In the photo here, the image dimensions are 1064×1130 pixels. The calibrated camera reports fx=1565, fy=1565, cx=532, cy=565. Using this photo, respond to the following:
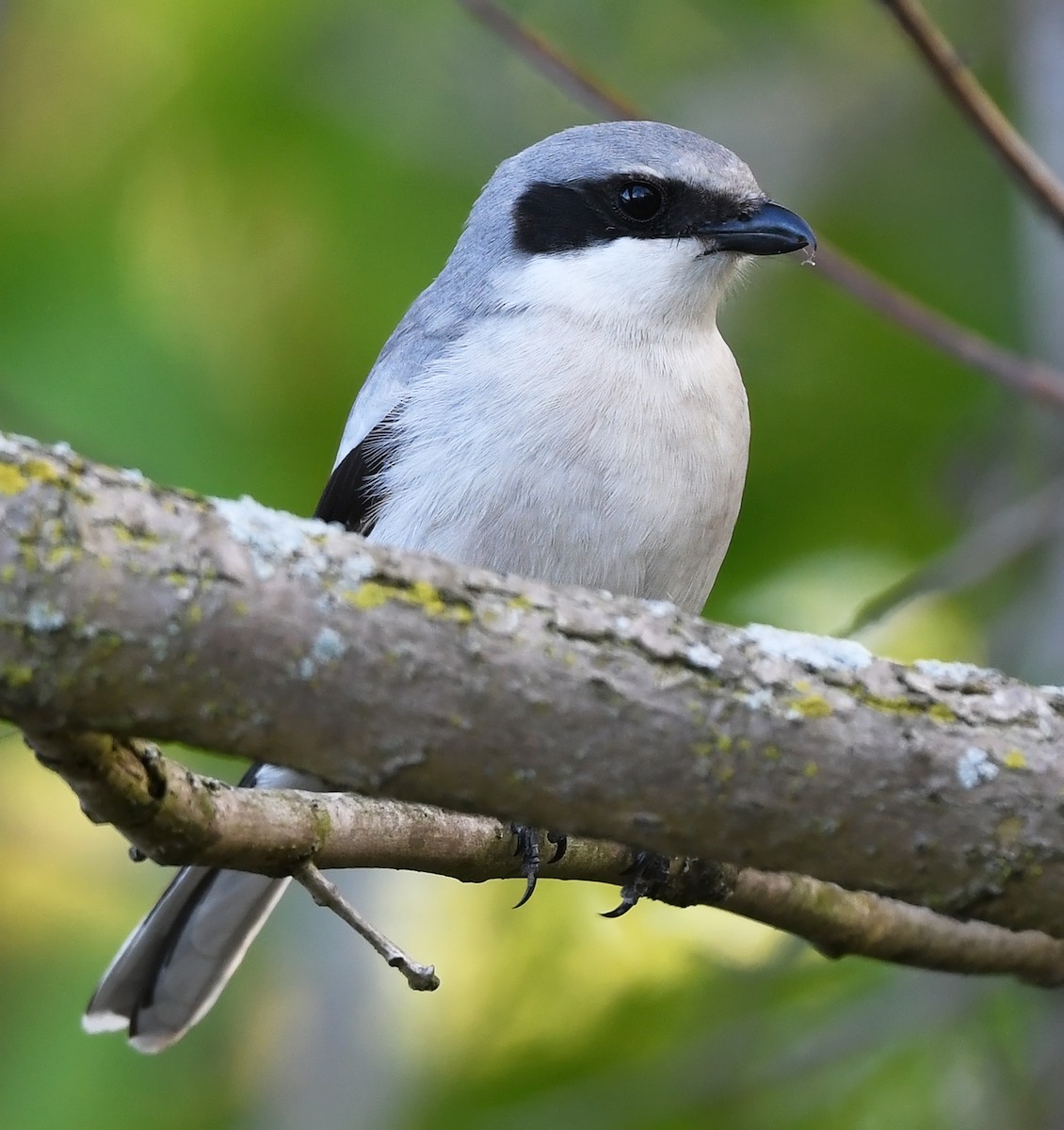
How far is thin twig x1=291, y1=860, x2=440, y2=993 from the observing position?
2666mm

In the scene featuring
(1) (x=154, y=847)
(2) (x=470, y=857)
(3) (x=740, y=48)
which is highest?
(3) (x=740, y=48)

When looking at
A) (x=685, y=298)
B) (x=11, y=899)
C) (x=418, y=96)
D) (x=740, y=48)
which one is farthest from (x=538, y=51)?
(x=11, y=899)

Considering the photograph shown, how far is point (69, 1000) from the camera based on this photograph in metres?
4.75

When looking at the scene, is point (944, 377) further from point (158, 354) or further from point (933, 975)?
point (158, 354)

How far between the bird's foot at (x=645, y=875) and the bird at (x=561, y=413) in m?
0.73

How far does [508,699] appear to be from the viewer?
5.84 feet

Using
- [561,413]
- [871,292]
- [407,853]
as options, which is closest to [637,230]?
[871,292]

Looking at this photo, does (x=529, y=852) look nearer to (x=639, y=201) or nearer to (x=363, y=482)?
(x=363, y=482)

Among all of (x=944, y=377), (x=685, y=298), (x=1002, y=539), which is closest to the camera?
(x=685, y=298)

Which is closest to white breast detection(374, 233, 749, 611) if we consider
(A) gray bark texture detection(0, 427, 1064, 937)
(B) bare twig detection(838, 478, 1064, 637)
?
(B) bare twig detection(838, 478, 1064, 637)

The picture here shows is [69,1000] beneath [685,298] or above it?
beneath

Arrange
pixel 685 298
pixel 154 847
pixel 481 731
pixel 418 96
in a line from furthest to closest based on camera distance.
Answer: pixel 418 96 < pixel 685 298 < pixel 154 847 < pixel 481 731

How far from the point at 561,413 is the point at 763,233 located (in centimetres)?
81

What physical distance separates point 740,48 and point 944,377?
1.72m
